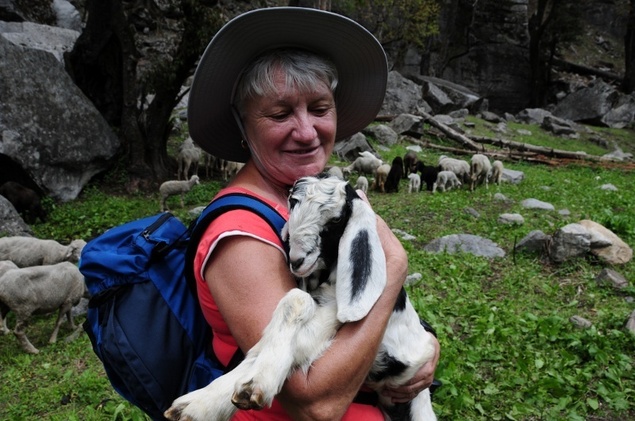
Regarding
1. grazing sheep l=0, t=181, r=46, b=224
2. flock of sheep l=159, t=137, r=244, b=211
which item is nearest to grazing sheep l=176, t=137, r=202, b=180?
flock of sheep l=159, t=137, r=244, b=211

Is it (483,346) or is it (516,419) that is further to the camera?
(483,346)

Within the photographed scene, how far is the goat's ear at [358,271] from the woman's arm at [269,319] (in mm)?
55

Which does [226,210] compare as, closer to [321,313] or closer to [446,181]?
[321,313]

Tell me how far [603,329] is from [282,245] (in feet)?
13.7

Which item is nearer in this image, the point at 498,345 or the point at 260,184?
the point at 260,184

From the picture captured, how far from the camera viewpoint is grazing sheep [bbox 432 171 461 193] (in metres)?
11.9

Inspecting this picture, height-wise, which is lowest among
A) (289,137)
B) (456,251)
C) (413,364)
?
(456,251)

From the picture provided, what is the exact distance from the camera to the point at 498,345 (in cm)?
457

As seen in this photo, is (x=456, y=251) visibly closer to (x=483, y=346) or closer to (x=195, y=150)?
(x=483, y=346)

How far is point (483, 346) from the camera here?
455 centimetres

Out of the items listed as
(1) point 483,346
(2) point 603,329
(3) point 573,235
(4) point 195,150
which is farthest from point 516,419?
(4) point 195,150

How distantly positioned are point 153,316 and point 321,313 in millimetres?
639

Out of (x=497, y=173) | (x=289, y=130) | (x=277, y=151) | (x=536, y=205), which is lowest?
(x=497, y=173)

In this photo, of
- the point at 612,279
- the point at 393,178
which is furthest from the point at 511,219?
the point at 393,178
